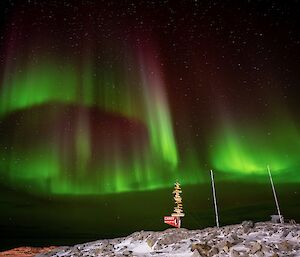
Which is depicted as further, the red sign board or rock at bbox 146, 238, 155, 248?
the red sign board

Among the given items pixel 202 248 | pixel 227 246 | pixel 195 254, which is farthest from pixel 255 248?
pixel 195 254

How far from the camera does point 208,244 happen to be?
30.5 meters

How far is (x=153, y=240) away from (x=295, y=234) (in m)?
15.7

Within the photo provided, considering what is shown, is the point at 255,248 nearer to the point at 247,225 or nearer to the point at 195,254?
the point at 195,254

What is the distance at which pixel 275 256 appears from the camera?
83.1 ft

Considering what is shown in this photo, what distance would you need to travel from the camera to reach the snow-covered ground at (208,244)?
2748cm

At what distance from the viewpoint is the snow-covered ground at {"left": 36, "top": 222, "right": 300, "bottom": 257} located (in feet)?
90.2

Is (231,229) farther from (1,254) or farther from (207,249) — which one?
(1,254)

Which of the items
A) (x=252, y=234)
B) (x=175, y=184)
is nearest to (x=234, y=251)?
(x=252, y=234)

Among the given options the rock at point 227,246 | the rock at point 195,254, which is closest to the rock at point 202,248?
the rock at point 195,254

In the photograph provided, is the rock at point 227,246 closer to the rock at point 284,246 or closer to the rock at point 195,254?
the rock at point 195,254

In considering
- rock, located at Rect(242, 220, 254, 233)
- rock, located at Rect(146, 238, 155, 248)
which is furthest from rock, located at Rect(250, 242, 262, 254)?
rock, located at Rect(146, 238, 155, 248)

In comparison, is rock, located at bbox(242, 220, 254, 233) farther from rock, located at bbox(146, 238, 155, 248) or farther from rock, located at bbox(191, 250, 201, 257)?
rock, located at bbox(146, 238, 155, 248)

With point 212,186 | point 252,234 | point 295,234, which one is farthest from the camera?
point 212,186
